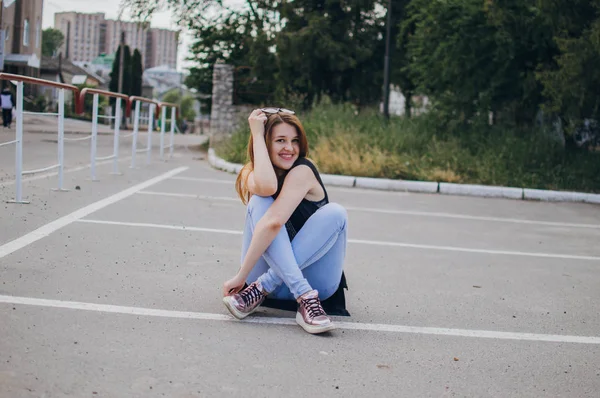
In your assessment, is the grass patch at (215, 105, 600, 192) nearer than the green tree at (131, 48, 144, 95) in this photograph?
Yes

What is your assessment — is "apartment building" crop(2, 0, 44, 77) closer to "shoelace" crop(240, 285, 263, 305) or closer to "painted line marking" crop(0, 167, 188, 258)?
"painted line marking" crop(0, 167, 188, 258)

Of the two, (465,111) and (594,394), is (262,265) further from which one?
(465,111)

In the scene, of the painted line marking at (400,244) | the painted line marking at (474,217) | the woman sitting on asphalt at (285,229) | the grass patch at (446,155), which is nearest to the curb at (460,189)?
the grass patch at (446,155)

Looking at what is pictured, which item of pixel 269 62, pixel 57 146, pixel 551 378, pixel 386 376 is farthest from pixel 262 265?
pixel 269 62

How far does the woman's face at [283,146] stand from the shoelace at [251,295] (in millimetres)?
757

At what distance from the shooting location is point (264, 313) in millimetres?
4934

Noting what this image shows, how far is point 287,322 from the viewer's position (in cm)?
475

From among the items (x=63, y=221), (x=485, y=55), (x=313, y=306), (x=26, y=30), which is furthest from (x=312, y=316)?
(x=26, y=30)

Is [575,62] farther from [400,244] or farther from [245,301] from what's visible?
[245,301]

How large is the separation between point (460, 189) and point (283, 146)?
1008cm

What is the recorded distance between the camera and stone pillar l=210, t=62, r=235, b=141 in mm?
24203

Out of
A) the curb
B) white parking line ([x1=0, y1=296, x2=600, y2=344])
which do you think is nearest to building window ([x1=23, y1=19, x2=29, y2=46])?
the curb

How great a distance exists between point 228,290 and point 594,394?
84.9 inches

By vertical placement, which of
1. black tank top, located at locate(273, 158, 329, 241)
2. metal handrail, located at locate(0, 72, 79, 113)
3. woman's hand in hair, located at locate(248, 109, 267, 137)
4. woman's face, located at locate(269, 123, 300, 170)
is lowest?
black tank top, located at locate(273, 158, 329, 241)
